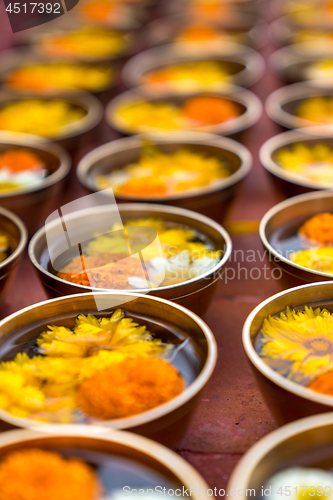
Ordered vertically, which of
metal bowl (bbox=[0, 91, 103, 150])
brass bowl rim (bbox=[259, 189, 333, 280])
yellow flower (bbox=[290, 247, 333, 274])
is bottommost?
yellow flower (bbox=[290, 247, 333, 274])

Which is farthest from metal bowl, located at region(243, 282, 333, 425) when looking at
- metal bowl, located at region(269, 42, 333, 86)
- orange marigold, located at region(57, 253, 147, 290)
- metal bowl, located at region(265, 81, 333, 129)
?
metal bowl, located at region(269, 42, 333, 86)

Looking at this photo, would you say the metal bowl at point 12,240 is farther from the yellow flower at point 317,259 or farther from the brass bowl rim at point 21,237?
the yellow flower at point 317,259

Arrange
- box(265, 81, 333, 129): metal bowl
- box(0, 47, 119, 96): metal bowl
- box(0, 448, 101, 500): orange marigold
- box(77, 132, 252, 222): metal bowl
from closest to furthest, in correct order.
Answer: box(0, 448, 101, 500): orange marigold → box(77, 132, 252, 222): metal bowl → box(265, 81, 333, 129): metal bowl → box(0, 47, 119, 96): metal bowl

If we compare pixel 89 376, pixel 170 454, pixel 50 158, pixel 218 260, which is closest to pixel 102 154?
pixel 50 158

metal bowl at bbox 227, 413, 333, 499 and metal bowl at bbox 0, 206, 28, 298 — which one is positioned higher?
metal bowl at bbox 0, 206, 28, 298

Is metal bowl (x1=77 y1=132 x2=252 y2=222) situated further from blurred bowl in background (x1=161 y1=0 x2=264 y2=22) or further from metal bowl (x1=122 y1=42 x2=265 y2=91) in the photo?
blurred bowl in background (x1=161 y1=0 x2=264 y2=22)

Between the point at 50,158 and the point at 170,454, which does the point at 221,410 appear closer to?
the point at 170,454

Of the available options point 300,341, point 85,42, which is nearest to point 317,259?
point 300,341

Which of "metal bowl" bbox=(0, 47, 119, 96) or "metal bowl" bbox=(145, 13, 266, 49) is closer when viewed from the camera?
"metal bowl" bbox=(0, 47, 119, 96)
